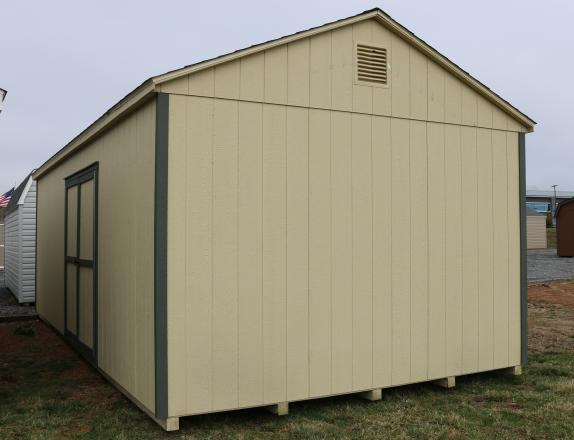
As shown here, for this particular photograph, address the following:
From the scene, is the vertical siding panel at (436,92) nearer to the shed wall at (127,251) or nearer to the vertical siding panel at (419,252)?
the vertical siding panel at (419,252)

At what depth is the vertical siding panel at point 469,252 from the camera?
5.96 meters

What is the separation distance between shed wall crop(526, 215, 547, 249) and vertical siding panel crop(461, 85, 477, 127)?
31.3 m

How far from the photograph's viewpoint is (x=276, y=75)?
5035mm

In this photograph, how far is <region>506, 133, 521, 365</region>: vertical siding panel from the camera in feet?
20.6

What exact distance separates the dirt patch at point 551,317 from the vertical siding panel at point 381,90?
4.09 metres

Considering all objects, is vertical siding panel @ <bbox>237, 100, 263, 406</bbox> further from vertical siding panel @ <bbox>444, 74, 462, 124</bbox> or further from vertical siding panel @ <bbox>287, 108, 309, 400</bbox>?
vertical siding panel @ <bbox>444, 74, 462, 124</bbox>

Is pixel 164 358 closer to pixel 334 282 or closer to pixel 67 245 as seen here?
pixel 334 282

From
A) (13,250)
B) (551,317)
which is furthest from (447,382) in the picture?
(13,250)

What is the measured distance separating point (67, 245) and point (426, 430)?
5612 millimetres

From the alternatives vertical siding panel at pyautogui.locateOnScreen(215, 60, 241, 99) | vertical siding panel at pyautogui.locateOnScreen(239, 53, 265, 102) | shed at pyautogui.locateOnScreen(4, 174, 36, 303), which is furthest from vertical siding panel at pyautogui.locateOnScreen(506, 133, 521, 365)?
shed at pyautogui.locateOnScreen(4, 174, 36, 303)

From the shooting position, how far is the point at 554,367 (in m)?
6.73

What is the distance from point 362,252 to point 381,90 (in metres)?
1.46

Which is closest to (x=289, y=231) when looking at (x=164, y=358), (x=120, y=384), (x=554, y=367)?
(x=164, y=358)

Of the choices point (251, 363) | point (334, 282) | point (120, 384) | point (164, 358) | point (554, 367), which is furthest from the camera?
point (554, 367)
